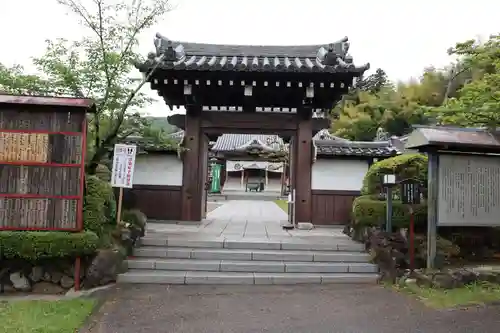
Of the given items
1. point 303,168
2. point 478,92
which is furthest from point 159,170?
point 478,92

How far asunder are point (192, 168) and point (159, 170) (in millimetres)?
1070

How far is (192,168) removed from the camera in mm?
9922

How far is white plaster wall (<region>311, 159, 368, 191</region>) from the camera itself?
10.3 m

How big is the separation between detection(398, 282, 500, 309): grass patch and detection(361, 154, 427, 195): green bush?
2503 millimetres

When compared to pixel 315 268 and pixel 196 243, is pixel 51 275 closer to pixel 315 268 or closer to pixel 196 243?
pixel 196 243


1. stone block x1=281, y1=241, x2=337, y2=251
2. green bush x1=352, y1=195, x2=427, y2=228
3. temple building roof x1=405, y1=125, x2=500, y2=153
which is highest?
temple building roof x1=405, y1=125, x2=500, y2=153

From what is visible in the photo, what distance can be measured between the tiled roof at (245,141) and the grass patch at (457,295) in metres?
Result: 21.1

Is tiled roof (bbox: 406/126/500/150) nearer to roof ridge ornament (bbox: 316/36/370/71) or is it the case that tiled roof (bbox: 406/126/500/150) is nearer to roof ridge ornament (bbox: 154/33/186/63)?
roof ridge ornament (bbox: 316/36/370/71)

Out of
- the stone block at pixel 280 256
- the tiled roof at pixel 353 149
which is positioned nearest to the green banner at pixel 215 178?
the tiled roof at pixel 353 149

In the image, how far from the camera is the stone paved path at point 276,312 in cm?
444

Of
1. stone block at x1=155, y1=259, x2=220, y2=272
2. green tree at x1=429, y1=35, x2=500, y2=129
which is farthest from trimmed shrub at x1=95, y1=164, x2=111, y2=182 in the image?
green tree at x1=429, y1=35, x2=500, y2=129

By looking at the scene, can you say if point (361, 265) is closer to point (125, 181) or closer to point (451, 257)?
point (451, 257)

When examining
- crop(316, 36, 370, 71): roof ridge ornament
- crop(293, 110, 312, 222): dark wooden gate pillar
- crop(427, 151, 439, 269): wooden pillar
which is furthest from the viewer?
crop(293, 110, 312, 222): dark wooden gate pillar

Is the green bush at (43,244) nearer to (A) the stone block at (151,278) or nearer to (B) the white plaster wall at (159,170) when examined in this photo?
(A) the stone block at (151,278)
